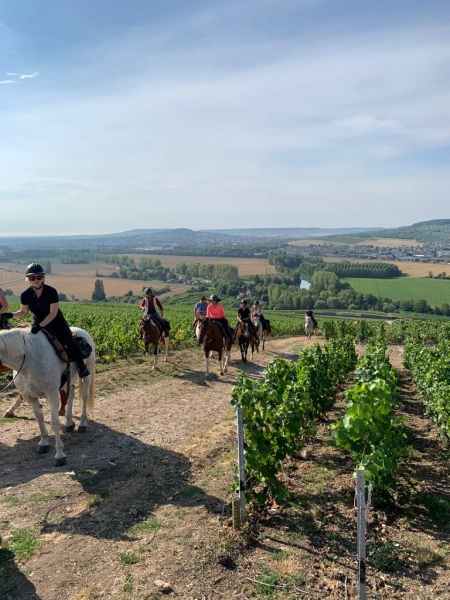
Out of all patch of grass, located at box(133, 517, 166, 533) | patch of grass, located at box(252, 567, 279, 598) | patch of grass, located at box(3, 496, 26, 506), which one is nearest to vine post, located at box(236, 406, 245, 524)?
patch of grass, located at box(252, 567, 279, 598)

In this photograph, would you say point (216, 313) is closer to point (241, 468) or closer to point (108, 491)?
point (108, 491)

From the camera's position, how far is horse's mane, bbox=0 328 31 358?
745cm

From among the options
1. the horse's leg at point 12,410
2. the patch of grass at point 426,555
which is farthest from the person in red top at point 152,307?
the patch of grass at point 426,555

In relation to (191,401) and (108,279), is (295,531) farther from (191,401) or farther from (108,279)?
(108,279)

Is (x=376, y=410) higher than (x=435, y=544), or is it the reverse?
(x=376, y=410)

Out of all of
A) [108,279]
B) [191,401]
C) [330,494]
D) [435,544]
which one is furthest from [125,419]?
[108,279]

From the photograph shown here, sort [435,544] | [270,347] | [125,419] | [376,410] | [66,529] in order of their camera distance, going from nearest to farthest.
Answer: [435,544] → [66,529] → [376,410] → [125,419] → [270,347]

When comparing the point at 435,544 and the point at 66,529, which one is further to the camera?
the point at 66,529

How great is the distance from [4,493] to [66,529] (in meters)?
1.68

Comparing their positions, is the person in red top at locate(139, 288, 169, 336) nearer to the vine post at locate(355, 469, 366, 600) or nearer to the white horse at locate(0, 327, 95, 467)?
the white horse at locate(0, 327, 95, 467)

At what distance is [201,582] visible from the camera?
4820 millimetres

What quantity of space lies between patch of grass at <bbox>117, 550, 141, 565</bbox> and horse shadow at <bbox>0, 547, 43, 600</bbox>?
939 mm

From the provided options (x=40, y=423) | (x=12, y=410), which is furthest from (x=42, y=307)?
(x=12, y=410)

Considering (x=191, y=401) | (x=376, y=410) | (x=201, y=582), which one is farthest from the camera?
(x=191, y=401)
